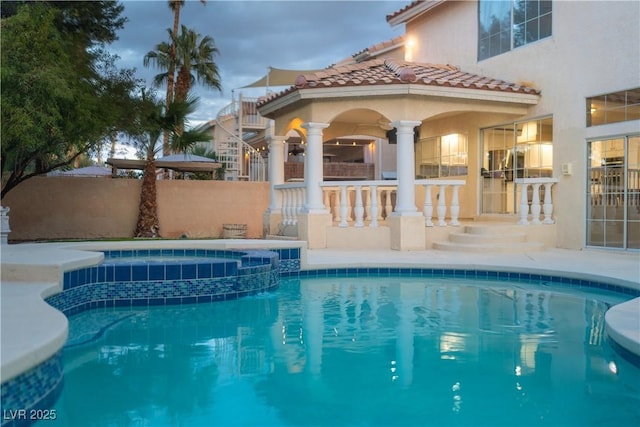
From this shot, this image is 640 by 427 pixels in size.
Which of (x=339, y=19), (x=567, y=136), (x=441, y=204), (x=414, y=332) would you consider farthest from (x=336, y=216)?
(x=339, y=19)

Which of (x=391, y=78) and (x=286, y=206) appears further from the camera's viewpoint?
(x=286, y=206)

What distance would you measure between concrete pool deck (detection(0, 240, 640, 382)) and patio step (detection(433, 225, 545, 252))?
264 mm

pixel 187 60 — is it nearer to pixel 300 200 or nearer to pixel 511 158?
pixel 300 200

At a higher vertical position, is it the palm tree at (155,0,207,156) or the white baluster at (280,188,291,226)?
the palm tree at (155,0,207,156)

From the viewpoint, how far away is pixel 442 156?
16.3 meters

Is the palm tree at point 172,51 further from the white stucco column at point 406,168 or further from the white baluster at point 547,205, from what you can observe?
the white baluster at point 547,205

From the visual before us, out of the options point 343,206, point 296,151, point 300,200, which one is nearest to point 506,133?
point 343,206

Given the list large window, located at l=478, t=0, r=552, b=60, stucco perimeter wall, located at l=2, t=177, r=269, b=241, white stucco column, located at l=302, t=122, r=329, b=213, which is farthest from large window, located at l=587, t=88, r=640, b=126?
stucco perimeter wall, located at l=2, t=177, r=269, b=241

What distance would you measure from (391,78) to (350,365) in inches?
329

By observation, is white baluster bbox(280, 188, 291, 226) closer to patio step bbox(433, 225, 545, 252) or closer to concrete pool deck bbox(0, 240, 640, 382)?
concrete pool deck bbox(0, 240, 640, 382)

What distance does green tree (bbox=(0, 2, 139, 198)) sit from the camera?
31.0 ft

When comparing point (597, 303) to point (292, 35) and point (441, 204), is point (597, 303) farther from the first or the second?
point (292, 35)

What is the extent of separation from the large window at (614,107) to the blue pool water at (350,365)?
4941 mm

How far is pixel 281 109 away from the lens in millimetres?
13320
